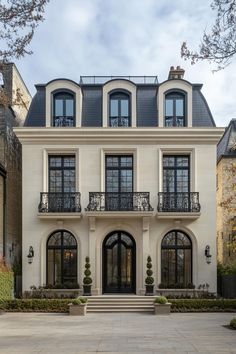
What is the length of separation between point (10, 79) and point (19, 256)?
865 centimetres

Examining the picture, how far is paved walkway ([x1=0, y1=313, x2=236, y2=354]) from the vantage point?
11.7 m

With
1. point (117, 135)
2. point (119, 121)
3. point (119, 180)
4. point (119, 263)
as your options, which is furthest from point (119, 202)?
point (119, 121)

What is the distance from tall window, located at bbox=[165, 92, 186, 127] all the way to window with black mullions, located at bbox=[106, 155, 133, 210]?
8.33 ft

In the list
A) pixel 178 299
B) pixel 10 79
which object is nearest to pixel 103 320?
pixel 178 299

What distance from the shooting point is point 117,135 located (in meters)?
25.0

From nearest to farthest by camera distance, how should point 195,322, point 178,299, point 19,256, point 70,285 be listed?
point 195,322, point 178,299, point 70,285, point 19,256

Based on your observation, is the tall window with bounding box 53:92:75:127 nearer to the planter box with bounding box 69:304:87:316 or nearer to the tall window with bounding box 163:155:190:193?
the tall window with bounding box 163:155:190:193

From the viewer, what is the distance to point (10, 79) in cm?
2581

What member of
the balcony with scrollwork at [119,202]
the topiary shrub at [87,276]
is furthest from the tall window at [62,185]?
the topiary shrub at [87,276]

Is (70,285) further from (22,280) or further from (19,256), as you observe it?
(19,256)

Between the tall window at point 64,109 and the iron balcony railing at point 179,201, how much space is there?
5.51m

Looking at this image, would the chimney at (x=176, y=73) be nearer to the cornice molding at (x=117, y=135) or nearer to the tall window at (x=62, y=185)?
the cornice molding at (x=117, y=135)

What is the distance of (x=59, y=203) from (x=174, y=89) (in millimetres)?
7552

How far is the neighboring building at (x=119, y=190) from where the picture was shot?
24.8m
